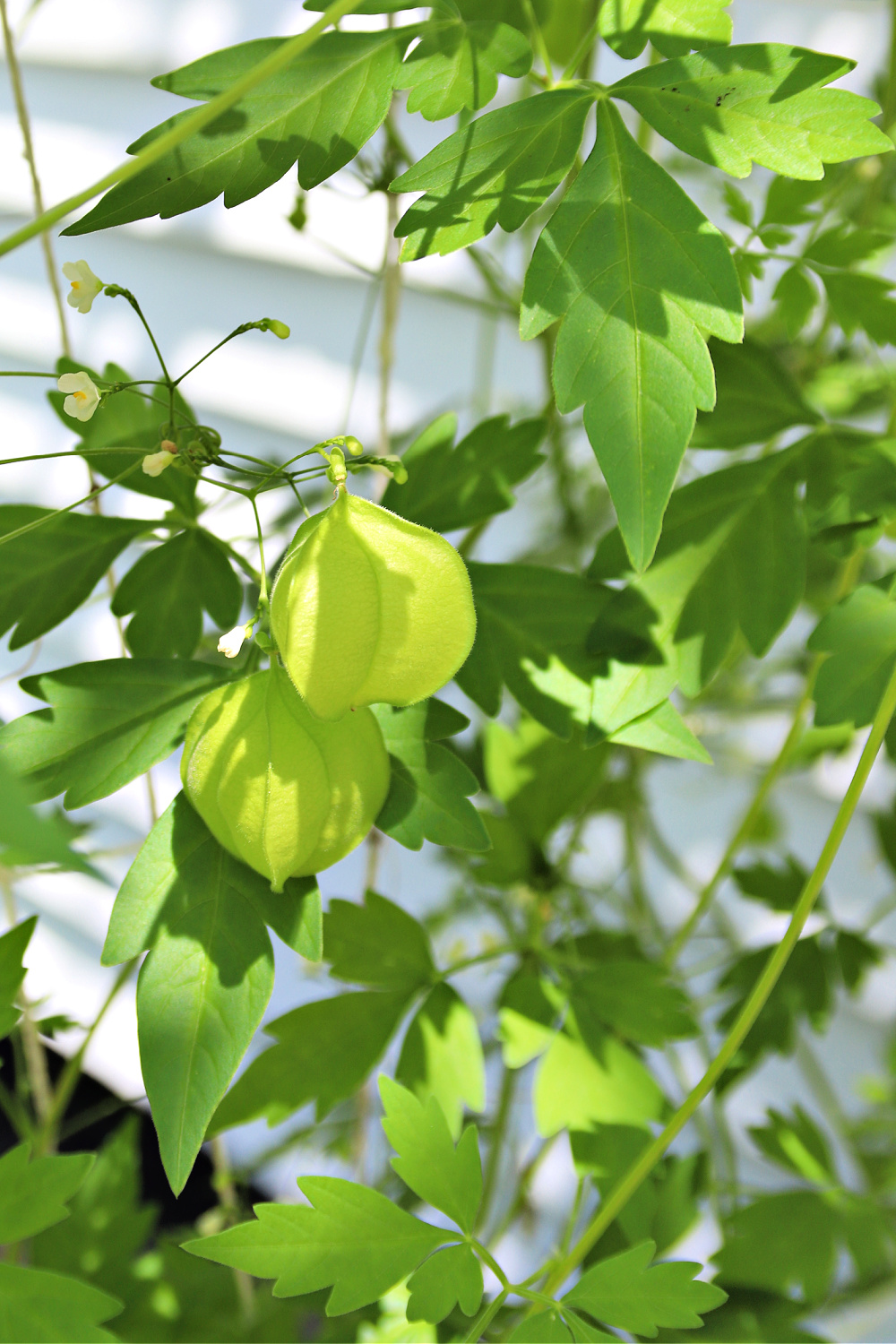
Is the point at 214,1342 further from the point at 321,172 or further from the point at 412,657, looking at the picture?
the point at 321,172

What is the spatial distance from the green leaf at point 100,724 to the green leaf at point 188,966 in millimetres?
27

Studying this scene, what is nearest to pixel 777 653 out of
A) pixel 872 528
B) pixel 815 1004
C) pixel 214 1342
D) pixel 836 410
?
pixel 836 410

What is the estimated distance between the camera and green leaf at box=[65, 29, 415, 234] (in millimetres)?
279

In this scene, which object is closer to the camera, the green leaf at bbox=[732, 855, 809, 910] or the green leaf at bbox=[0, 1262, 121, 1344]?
the green leaf at bbox=[0, 1262, 121, 1344]

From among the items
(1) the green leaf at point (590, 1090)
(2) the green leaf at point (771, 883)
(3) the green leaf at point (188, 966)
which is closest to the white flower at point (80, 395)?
(3) the green leaf at point (188, 966)

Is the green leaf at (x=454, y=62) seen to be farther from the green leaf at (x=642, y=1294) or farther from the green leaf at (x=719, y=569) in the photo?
the green leaf at (x=642, y=1294)

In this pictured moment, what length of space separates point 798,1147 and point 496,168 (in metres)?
0.58

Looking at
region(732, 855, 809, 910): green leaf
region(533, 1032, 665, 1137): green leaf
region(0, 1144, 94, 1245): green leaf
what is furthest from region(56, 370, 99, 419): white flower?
region(732, 855, 809, 910): green leaf

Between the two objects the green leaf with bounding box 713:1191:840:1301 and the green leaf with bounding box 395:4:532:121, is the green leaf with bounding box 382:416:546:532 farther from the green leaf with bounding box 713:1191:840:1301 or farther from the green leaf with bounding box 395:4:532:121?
the green leaf with bounding box 713:1191:840:1301

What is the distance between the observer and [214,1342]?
61cm

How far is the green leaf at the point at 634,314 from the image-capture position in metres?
0.27

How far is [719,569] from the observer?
408 mm

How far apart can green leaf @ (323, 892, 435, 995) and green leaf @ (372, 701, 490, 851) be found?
0.52 ft

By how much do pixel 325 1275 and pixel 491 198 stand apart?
13.8 inches
